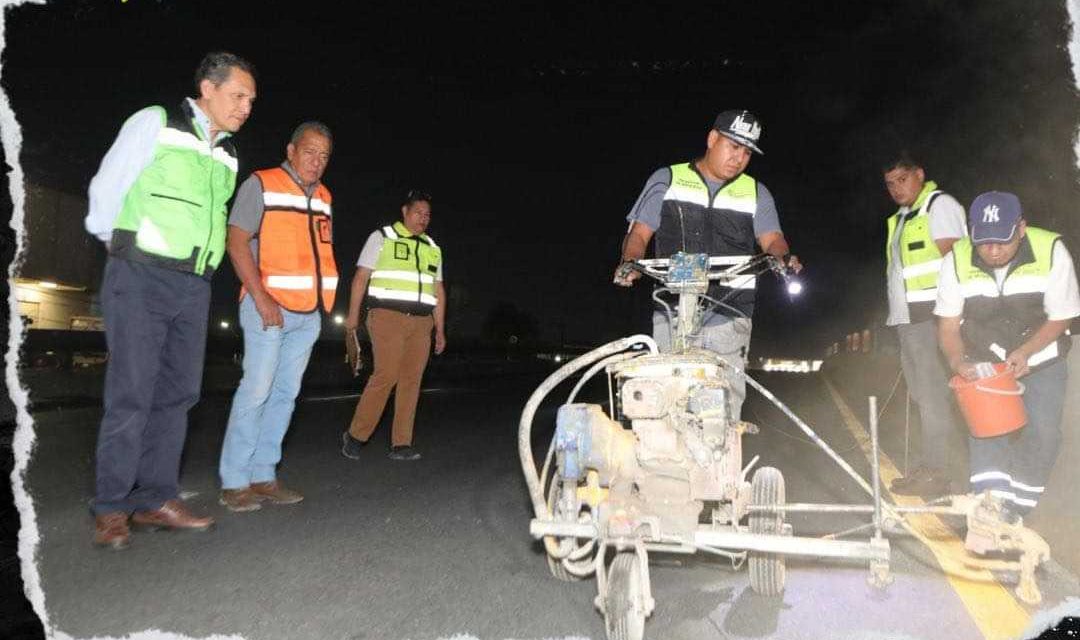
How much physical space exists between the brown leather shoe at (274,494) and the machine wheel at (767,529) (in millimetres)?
2798

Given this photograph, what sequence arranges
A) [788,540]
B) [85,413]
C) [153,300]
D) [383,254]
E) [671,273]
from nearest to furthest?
[788,540], [671,273], [153,300], [383,254], [85,413]

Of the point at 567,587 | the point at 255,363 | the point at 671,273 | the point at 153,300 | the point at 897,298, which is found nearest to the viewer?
the point at 671,273

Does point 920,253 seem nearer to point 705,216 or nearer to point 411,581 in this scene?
point 705,216

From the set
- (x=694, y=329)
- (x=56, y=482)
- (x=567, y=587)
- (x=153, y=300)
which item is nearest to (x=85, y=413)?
(x=56, y=482)

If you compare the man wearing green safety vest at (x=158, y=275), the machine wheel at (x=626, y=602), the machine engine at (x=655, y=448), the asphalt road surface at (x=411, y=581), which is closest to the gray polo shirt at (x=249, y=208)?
the man wearing green safety vest at (x=158, y=275)

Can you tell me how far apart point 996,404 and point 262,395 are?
13.5 feet

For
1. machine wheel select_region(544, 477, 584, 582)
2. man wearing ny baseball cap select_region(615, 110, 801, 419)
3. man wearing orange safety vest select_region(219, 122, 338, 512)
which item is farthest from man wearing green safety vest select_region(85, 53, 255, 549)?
man wearing ny baseball cap select_region(615, 110, 801, 419)

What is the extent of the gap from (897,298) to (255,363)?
14.9ft

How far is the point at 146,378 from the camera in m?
3.78

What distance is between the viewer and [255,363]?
181 inches

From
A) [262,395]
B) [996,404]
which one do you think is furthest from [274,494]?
[996,404]

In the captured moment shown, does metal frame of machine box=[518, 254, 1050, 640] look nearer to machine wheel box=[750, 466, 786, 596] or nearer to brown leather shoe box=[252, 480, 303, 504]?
machine wheel box=[750, 466, 786, 596]

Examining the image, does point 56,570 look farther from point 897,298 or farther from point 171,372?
point 897,298

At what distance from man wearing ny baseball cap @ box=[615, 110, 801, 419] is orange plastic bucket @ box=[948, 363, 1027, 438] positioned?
122 centimetres
